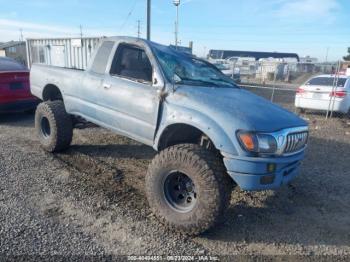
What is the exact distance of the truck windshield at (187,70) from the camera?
395cm

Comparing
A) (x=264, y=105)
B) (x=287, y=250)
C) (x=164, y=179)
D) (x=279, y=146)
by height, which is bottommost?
(x=287, y=250)

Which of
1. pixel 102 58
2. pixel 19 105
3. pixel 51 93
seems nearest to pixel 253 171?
pixel 102 58

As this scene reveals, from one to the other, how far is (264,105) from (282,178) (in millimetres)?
898

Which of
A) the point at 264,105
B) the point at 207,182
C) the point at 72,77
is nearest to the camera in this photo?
the point at 207,182

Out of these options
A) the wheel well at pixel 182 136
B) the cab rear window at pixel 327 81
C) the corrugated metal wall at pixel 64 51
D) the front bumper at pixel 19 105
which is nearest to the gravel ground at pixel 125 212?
the wheel well at pixel 182 136

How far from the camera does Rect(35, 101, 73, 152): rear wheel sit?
5.31m

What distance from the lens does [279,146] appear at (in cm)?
319

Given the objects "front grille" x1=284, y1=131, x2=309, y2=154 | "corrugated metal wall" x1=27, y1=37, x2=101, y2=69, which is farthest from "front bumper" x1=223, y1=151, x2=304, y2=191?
"corrugated metal wall" x1=27, y1=37, x2=101, y2=69

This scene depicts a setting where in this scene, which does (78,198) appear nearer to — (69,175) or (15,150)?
(69,175)

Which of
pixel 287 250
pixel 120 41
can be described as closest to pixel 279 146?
pixel 287 250

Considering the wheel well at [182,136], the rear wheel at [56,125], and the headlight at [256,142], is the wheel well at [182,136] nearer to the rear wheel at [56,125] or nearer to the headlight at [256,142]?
the headlight at [256,142]

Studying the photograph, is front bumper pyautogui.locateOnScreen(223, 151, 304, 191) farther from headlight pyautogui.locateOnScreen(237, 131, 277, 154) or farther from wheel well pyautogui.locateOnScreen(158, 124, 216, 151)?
wheel well pyautogui.locateOnScreen(158, 124, 216, 151)

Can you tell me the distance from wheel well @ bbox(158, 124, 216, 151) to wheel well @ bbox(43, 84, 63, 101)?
294cm

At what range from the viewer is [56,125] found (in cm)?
528
